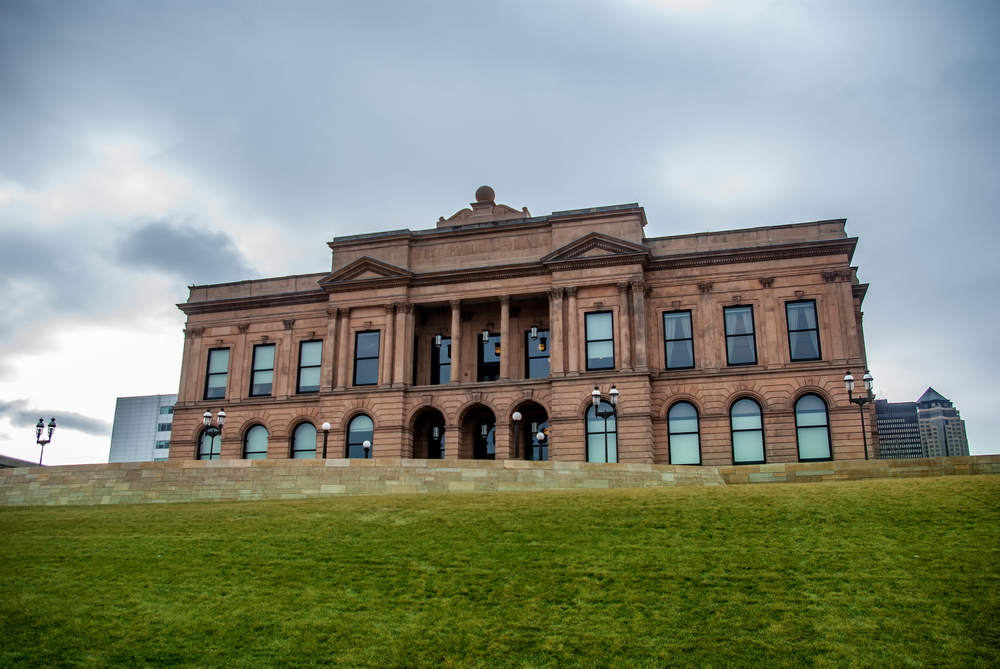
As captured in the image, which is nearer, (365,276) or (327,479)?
(327,479)

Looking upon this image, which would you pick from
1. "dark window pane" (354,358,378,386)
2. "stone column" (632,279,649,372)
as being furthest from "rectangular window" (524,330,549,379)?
"dark window pane" (354,358,378,386)

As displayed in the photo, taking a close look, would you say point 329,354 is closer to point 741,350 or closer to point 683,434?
point 683,434

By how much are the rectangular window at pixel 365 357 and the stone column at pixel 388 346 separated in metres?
0.81

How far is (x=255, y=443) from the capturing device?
165 ft

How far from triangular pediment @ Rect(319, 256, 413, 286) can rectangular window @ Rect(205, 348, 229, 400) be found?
8.47 meters

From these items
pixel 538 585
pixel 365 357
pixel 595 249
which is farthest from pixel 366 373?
pixel 538 585

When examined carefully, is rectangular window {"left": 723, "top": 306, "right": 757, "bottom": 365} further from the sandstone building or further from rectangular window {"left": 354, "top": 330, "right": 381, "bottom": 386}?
rectangular window {"left": 354, "top": 330, "right": 381, "bottom": 386}

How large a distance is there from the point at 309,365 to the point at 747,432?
79.8 feet

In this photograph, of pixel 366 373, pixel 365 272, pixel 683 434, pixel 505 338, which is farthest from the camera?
pixel 365 272

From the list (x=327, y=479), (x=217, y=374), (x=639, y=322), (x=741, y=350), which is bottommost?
(x=327, y=479)

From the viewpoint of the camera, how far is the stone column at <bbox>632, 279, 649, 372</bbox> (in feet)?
139

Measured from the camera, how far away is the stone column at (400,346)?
46188 mm

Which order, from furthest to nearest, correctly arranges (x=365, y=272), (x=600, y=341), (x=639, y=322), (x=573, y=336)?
1. (x=365, y=272)
2. (x=600, y=341)
3. (x=573, y=336)
4. (x=639, y=322)

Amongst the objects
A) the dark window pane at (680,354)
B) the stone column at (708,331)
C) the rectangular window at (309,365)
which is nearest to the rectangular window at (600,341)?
the dark window pane at (680,354)
